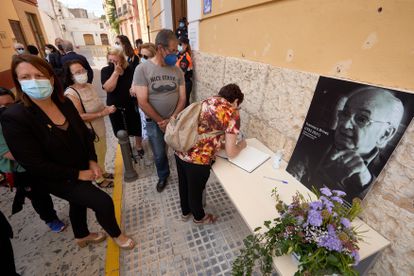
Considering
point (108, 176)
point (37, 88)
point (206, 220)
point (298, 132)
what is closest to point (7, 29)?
point (108, 176)

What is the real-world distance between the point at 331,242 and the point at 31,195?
106 inches

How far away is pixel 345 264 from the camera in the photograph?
86 cm

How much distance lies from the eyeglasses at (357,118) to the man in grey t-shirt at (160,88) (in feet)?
5.93

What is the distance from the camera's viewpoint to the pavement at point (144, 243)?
1.98 meters

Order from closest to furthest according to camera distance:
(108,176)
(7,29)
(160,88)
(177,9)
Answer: (160,88) → (108,176) → (177,9) → (7,29)

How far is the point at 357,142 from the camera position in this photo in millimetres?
1270

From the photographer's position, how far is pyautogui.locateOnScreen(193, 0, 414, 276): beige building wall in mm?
1084

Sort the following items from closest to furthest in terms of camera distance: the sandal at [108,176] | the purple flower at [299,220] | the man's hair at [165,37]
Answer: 1. the purple flower at [299,220]
2. the man's hair at [165,37]
3. the sandal at [108,176]

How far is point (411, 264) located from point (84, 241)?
9.20 ft

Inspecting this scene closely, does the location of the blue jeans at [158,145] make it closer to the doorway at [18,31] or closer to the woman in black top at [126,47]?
the woman in black top at [126,47]

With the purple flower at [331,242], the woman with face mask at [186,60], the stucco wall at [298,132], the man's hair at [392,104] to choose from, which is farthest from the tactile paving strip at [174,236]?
the woman with face mask at [186,60]

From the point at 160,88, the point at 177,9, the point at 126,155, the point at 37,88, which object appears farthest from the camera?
the point at 177,9

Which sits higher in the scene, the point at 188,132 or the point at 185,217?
the point at 188,132

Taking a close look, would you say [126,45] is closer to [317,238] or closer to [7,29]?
[317,238]
